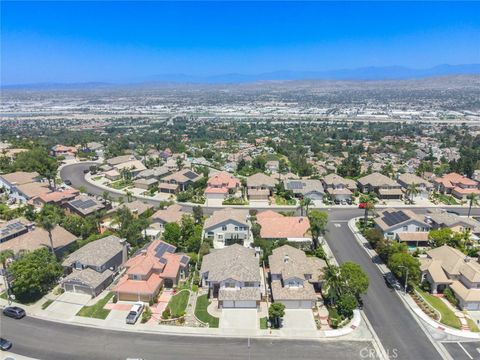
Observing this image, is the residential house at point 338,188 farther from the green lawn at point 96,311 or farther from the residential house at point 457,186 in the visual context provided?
the green lawn at point 96,311

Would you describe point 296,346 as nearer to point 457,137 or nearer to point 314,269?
point 314,269

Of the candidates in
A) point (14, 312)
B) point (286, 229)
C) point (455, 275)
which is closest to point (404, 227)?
point (455, 275)

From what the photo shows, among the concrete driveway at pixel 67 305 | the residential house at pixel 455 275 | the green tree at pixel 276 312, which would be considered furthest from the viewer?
the residential house at pixel 455 275

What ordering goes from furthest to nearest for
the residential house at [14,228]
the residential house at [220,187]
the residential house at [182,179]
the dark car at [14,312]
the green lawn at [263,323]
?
the residential house at [182,179]
the residential house at [220,187]
the residential house at [14,228]
the dark car at [14,312]
the green lawn at [263,323]

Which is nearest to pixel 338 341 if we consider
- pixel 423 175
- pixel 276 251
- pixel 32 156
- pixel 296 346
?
pixel 296 346

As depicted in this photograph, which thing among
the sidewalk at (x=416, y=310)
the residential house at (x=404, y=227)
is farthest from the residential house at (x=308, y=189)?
the sidewalk at (x=416, y=310)

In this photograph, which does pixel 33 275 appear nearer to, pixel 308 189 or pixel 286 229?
pixel 286 229

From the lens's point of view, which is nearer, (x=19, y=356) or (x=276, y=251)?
(x=19, y=356)
